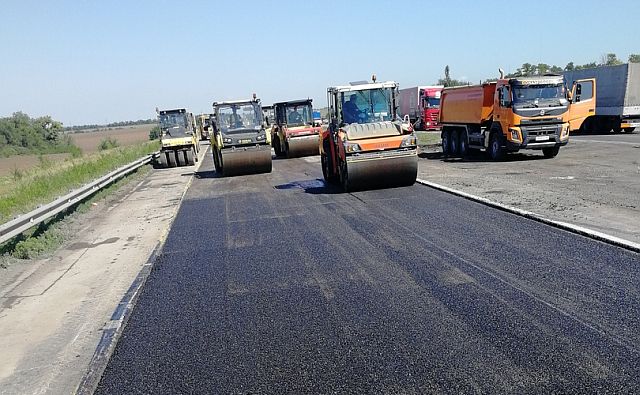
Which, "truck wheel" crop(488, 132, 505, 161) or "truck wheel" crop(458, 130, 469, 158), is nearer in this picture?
"truck wheel" crop(488, 132, 505, 161)

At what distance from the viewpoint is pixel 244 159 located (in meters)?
19.8

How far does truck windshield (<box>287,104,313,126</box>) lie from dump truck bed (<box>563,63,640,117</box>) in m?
13.5

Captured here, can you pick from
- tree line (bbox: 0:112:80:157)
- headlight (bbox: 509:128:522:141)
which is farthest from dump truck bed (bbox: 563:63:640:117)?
tree line (bbox: 0:112:80:157)

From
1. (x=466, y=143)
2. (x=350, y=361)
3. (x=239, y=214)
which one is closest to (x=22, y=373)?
(x=350, y=361)

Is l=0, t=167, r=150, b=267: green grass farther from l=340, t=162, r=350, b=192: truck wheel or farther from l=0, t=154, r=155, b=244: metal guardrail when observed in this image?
l=340, t=162, r=350, b=192: truck wheel

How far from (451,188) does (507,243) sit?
558cm

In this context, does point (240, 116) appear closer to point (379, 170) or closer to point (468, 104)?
point (468, 104)

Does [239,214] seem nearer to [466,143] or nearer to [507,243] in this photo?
[507,243]

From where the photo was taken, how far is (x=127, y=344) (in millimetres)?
5531

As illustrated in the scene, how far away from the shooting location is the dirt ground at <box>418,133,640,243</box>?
9.45 m

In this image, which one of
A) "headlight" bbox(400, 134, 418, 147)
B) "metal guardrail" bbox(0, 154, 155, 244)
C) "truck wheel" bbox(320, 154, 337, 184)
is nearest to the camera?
"metal guardrail" bbox(0, 154, 155, 244)

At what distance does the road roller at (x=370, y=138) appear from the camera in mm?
13383

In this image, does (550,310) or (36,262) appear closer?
(550,310)

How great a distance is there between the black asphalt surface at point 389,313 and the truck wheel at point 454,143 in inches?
495
